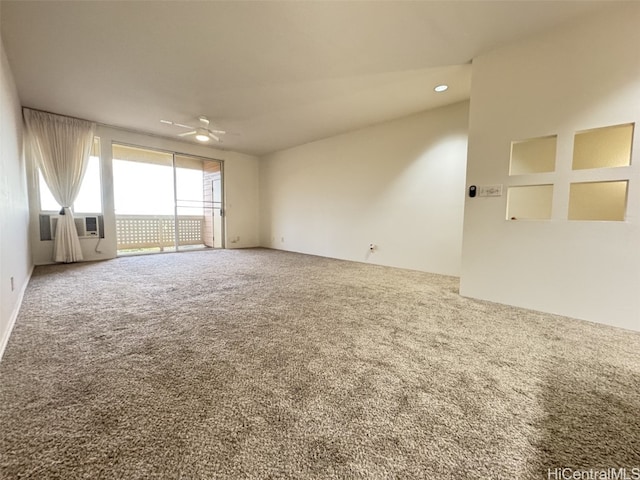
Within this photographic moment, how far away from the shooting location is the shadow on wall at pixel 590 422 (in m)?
0.91

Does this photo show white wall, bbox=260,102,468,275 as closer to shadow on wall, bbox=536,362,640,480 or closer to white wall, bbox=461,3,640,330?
white wall, bbox=461,3,640,330

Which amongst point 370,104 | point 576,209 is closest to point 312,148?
point 370,104

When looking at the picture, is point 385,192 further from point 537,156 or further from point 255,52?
point 255,52

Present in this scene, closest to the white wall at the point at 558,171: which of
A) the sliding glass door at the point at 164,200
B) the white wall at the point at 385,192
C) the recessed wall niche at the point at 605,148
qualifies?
the recessed wall niche at the point at 605,148

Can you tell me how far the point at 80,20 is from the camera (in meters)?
2.24

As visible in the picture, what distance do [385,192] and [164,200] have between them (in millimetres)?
Result: 5468

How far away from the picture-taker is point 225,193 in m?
6.78

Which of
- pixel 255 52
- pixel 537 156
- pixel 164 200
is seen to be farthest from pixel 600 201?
pixel 164 200

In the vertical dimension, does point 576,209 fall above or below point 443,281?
above

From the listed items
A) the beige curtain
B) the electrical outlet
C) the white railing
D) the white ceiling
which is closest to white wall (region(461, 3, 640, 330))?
the electrical outlet

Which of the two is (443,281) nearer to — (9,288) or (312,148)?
(312,148)

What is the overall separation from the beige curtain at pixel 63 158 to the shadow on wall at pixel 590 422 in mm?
6453

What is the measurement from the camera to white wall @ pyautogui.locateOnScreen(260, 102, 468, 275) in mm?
3900

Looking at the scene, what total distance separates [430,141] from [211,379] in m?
4.30
